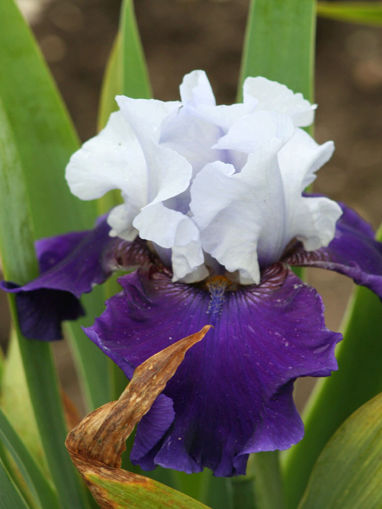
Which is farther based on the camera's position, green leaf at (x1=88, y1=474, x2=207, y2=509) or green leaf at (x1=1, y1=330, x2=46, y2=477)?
green leaf at (x1=1, y1=330, x2=46, y2=477)

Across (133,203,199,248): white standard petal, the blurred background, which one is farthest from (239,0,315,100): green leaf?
the blurred background

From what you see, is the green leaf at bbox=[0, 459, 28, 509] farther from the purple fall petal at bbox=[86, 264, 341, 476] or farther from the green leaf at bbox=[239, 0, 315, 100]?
the green leaf at bbox=[239, 0, 315, 100]

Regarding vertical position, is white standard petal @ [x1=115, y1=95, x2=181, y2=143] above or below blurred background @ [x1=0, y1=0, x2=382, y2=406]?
above

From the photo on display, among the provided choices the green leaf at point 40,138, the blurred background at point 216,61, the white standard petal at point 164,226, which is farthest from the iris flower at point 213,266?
the blurred background at point 216,61

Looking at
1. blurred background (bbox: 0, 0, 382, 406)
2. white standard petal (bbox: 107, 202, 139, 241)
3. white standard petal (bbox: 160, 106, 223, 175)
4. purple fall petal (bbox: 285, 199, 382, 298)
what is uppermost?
white standard petal (bbox: 160, 106, 223, 175)

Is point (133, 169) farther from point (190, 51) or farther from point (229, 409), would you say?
point (190, 51)

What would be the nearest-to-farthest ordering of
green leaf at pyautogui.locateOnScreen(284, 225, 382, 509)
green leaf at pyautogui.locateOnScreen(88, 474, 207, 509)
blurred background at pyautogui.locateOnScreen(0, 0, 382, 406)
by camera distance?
green leaf at pyautogui.locateOnScreen(88, 474, 207, 509), green leaf at pyautogui.locateOnScreen(284, 225, 382, 509), blurred background at pyautogui.locateOnScreen(0, 0, 382, 406)

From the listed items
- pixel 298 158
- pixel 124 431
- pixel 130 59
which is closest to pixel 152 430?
pixel 124 431
